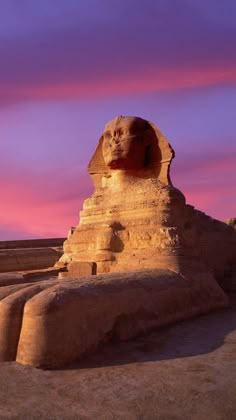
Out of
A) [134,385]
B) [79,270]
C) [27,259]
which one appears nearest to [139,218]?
[79,270]

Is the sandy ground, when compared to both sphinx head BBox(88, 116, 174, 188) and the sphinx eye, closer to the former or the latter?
sphinx head BBox(88, 116, 174, 188)

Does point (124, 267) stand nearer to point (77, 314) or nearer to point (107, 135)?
point (77, 314)

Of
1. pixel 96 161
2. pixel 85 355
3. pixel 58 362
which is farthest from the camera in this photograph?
pixel 96 161

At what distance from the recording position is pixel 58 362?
151 inches

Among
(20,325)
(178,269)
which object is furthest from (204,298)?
(20,325)

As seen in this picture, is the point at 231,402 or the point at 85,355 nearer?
the point at 231,402

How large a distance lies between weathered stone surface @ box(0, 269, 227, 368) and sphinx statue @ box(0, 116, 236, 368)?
0.03 feet

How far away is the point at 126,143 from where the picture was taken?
8.41 metres

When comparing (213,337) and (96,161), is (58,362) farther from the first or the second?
(96,161)

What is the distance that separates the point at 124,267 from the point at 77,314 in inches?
116

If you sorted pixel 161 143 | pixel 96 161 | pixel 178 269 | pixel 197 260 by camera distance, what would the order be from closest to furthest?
pixel 178 269 → pixel 197 260 → pixel 161 143 → pixel 96 161

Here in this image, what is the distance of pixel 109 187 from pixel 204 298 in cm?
338

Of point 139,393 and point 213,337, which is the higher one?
point 213,337

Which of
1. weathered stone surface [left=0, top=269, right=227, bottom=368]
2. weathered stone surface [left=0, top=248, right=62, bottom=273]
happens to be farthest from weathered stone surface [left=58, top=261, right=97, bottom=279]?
weathered stone surface [left=0, top=248, right=62, bottom=273]
